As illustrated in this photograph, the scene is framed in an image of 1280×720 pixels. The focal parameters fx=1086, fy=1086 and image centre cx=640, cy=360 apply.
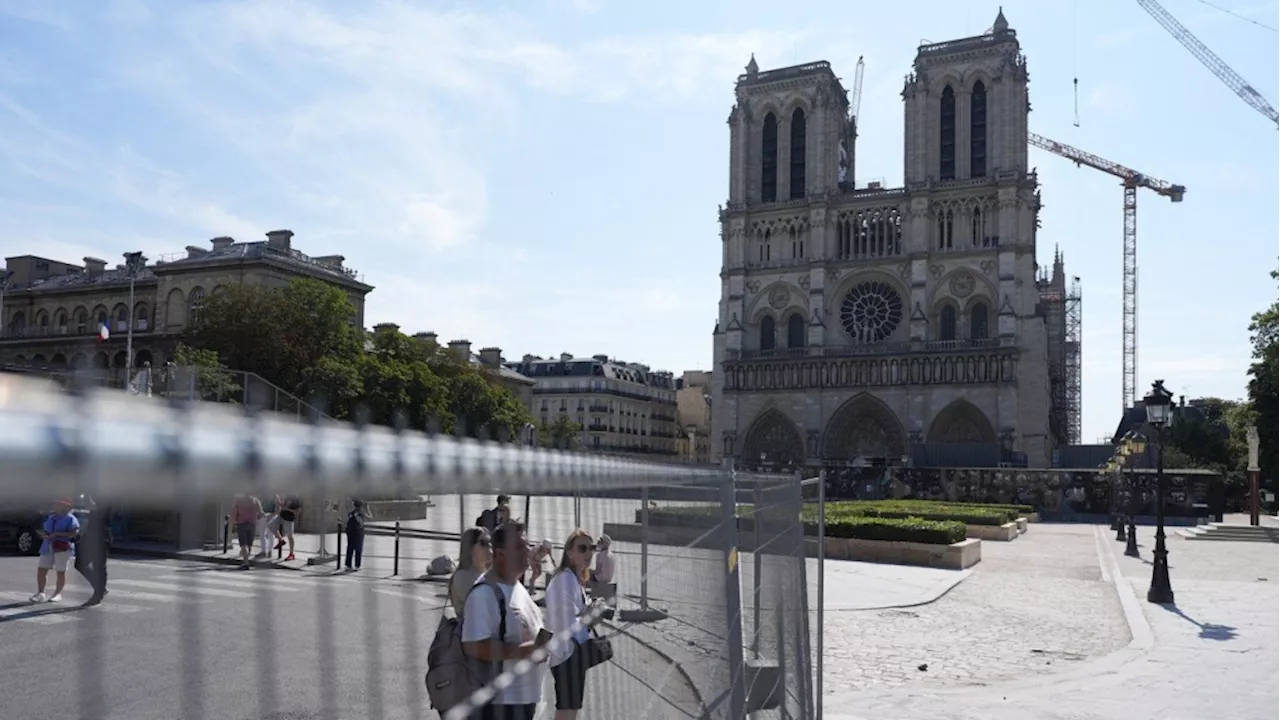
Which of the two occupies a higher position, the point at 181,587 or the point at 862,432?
the point at 181,587

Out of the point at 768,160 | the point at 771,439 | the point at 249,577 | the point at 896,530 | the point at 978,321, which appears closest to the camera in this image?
the point at 249,577

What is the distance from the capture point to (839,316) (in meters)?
71.0

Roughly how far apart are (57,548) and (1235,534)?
39.3 meters

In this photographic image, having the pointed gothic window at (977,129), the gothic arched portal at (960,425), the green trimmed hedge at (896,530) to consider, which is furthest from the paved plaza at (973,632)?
the pointed gothic window at (977,129)

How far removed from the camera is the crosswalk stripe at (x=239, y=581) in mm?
1406

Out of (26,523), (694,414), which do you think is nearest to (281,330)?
(26,523)

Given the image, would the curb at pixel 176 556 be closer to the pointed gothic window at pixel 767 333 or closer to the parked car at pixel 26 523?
the parked car at pixel 26 523

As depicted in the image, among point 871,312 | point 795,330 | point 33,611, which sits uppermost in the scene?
point 871,312

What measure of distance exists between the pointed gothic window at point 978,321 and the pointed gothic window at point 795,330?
10916mm

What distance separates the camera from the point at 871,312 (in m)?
70.3

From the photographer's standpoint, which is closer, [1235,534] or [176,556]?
[176,556]

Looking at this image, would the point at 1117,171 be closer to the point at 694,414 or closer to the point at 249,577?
the point at 694,414

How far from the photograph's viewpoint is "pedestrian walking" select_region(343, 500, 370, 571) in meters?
1.93

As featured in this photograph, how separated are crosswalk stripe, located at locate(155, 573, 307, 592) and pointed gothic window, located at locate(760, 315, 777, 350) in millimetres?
71420
